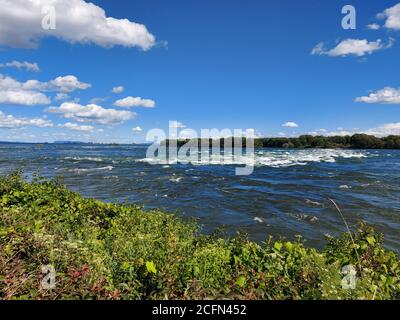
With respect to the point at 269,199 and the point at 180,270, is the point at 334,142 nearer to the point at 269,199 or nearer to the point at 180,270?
the point at 269,199

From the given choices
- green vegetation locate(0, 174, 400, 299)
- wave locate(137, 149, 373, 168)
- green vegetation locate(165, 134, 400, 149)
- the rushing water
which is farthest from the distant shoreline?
green vegetation locate(0, 174, 400, 299)

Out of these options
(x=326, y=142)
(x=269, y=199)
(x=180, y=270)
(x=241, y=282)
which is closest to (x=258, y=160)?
(x=269, y=199)

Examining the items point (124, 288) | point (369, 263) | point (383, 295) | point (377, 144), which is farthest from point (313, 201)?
point (377, 144)

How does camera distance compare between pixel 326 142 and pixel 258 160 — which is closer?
pixel 258 160

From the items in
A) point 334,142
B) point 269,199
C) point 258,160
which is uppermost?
point 334,142

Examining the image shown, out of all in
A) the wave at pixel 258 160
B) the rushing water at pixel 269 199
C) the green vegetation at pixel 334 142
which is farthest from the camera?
the green vegetation at pixel 334 142

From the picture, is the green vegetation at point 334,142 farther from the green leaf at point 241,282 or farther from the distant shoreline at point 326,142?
the green leaf at point 241,282

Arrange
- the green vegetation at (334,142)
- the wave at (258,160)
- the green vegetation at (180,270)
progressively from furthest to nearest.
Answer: the green vegetation at (334,142)
the wave at (258,160)
the green vegetation at (180,270)

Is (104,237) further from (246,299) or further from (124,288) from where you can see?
(246,299)

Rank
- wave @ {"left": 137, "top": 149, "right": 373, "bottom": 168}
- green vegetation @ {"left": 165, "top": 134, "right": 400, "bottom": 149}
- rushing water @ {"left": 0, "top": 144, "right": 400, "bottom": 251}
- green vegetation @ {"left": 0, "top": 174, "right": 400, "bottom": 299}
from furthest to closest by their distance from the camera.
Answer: green vegetation @ {"left": 165, "top": 134, "right": 400, "bottom": 149}
wave @ {"left": 137, "top": 149, "right": 373, "bottom": 168}
rushing water @ {"left": 0, "top": 144, "right": 400, "bottom": 251}
green vegetation @ {"left": 0, "top": 174, "right": 400, "bottom": 299}

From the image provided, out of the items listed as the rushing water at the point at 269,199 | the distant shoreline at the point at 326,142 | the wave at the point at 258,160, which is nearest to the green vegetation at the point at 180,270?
the rushing water at the point at 269,199

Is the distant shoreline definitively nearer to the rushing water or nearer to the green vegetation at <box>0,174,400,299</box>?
the rushing water

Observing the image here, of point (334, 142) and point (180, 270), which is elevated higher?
point (334, 142)

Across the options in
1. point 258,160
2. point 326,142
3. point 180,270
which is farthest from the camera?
point 326,142
